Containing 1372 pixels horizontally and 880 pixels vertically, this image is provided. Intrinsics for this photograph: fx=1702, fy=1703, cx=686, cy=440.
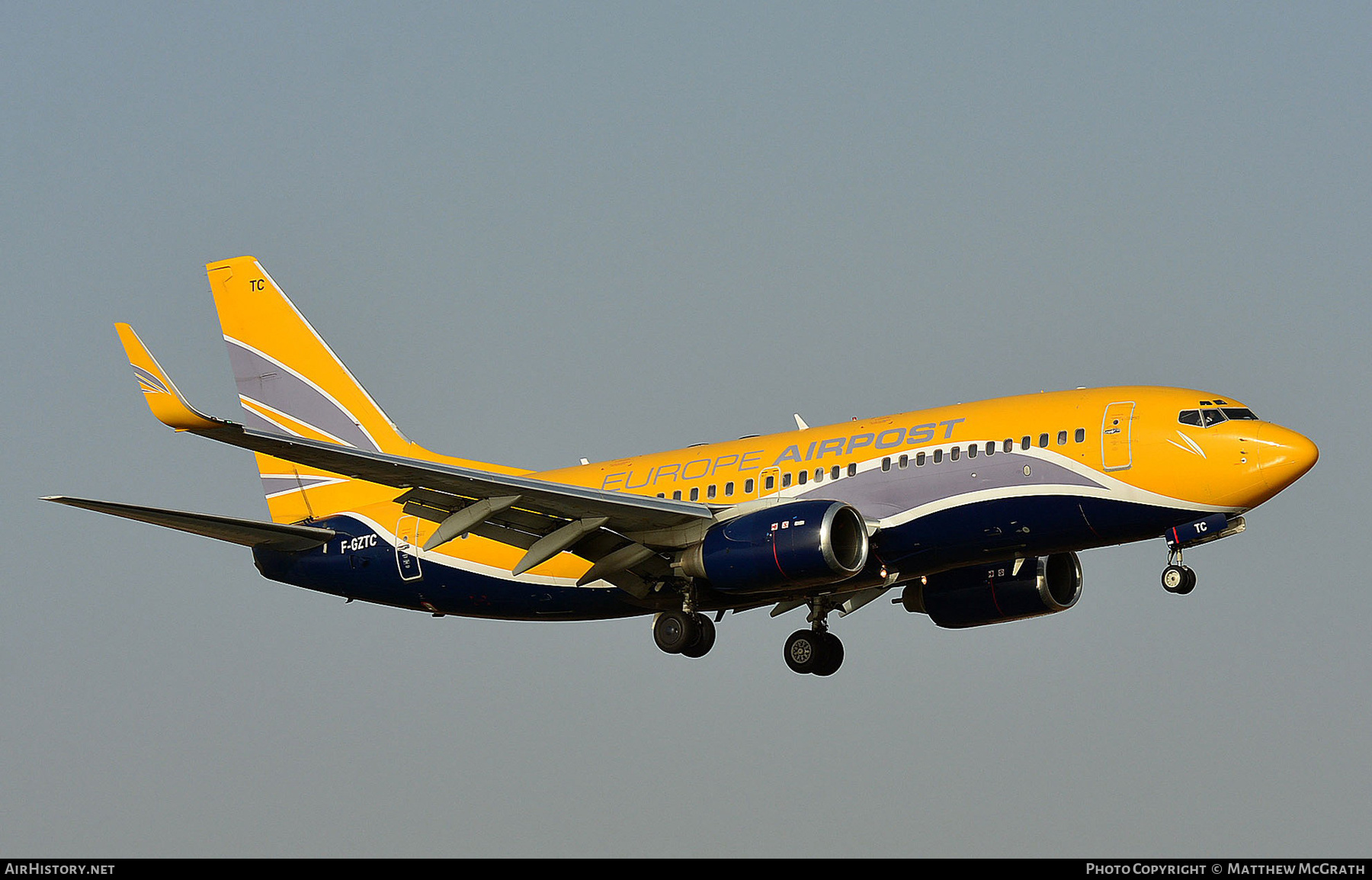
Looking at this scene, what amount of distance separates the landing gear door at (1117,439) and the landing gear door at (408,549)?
→ 17.3 metres

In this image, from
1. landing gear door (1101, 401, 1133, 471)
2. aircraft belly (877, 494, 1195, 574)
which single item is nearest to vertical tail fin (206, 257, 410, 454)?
aircraft belly (877, 494, 1195, 574)

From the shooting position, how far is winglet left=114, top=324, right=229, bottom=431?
103 feet

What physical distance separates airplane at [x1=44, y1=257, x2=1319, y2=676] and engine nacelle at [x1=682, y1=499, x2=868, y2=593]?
5 cm

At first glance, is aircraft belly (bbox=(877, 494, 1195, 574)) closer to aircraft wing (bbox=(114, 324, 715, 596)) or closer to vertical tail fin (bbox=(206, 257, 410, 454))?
aircraft wing (bbox=(114, 324, 715, 596))

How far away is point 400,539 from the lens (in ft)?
143

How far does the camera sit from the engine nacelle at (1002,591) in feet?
141

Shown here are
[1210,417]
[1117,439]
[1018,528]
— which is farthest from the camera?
[1018,528]

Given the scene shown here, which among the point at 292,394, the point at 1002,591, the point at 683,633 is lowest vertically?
the point at 683,633

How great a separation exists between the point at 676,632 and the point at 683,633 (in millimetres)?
187

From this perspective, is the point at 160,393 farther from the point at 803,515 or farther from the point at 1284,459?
the point at 1284,459

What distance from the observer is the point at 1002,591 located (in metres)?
43.2

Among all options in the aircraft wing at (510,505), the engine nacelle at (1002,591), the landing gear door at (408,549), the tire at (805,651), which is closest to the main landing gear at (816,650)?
the tire at (805,651)

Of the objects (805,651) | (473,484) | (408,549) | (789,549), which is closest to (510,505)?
(473,484)

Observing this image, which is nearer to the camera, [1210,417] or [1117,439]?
[1210,417]
